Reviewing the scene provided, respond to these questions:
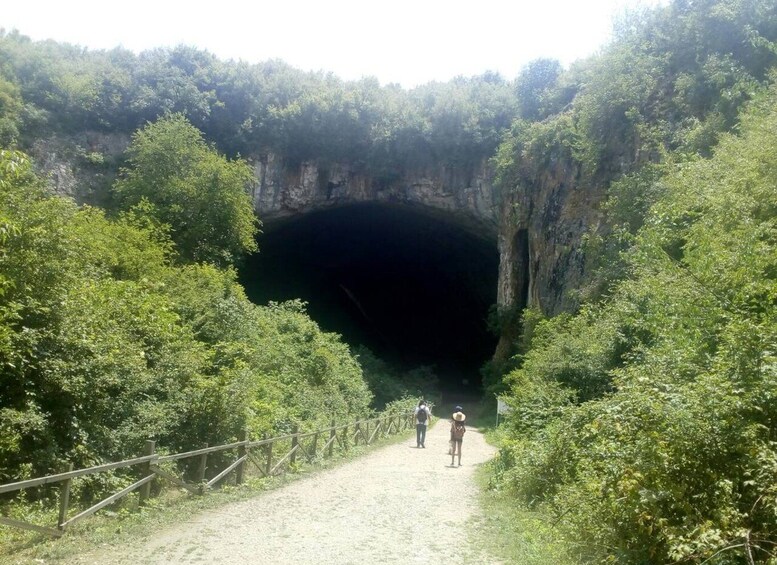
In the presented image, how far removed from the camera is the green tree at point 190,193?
24.6 metres

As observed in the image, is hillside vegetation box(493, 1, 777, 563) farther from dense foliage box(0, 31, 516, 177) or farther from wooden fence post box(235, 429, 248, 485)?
dense foliage box(0, 31, 516, 177)

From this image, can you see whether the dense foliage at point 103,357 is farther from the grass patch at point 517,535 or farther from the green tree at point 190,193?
the green tree at point 190,193

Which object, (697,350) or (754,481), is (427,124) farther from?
(754,481)

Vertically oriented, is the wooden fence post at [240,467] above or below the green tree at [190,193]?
below

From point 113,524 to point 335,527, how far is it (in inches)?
111

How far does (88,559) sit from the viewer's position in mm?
6031

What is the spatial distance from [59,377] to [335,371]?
14.4 metres

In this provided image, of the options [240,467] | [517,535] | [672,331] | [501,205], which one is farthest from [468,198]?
[517,535]

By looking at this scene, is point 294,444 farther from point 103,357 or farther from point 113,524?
point 113,524

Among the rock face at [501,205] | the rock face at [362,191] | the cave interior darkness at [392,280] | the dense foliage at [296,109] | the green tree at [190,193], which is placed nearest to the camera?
the green tree at [190,193]

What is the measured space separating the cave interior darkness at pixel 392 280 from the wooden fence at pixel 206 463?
21.6 metres

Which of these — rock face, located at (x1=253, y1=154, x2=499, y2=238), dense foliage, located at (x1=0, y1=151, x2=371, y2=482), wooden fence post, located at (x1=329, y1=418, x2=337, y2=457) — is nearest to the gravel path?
dense foliage, located at (x1=0, y1=151, x2=371, y2=482)

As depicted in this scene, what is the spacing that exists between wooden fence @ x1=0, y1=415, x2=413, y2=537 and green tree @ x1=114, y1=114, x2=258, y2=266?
11310 mm

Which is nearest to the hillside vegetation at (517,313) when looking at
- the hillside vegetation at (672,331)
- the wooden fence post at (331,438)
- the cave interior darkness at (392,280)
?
the hillside vegetation at (672,331)
